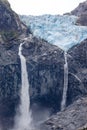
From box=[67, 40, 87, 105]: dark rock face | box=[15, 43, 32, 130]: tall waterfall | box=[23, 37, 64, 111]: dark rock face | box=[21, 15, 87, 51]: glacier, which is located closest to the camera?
box=[15, 43, 32, 130]: tall waterfall

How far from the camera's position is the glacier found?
10038cm

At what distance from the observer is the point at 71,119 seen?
80375 millimetres

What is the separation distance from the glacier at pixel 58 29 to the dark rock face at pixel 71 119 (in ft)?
59.8

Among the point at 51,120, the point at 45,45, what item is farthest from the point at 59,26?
the point at 51,120

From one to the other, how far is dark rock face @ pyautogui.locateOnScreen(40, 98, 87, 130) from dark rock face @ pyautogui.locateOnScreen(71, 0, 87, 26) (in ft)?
110

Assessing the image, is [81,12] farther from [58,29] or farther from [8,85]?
[8,85]

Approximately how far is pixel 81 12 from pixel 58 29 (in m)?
26.7

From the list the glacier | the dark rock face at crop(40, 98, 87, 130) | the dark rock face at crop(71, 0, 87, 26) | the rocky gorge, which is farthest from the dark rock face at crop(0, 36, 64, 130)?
the dark rock face at crop(71, 0, 87, 26)

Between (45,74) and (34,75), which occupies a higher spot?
(45,74)

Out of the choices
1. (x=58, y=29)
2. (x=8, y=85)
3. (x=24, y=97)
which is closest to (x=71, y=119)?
(x=24, y=97)

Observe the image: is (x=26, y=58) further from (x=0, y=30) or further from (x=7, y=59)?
(x=0, y=30)

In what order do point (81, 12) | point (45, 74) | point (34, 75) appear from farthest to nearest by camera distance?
point (81, 12) < point (34, 75) < point (45, 74)

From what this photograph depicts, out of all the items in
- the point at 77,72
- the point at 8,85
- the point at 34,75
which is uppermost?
the point at 77,72

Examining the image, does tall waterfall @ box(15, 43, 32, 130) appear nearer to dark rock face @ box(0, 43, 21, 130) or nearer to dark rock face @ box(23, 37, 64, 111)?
dark rock face @ box(23, 37, 64, 111)
